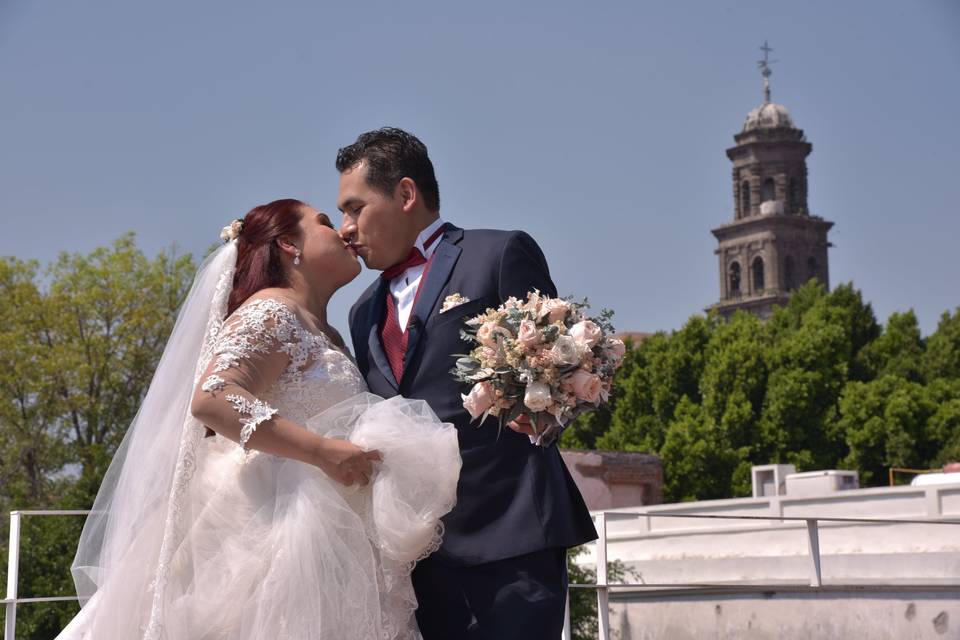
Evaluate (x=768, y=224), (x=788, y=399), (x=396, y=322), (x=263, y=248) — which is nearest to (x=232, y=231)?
(x=263, y=248)

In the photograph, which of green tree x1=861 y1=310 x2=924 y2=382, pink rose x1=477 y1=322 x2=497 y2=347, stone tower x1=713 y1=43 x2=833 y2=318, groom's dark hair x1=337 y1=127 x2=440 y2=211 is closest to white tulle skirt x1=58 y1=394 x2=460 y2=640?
pink rose x1=477 y1=322 x2=497 y2=347

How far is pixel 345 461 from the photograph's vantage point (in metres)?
4.05

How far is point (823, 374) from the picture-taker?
4838cm

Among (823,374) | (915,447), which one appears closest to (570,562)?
(915,447)

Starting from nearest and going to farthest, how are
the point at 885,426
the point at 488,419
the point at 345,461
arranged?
the point at 345,461 → the point at 488,419 → the point at 885,426

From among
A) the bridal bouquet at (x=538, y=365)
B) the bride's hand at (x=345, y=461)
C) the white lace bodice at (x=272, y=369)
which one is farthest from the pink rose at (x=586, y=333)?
the white lace bodice at (x=272, y=369)

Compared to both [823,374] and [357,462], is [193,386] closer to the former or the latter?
[357,462]

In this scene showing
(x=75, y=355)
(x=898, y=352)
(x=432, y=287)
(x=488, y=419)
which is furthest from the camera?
(x=898, y=352)

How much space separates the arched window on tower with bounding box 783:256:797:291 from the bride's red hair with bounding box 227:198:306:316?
8391cm

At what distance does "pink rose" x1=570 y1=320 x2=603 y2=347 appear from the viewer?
12.9ft

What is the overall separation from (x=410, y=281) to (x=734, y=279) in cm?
8585

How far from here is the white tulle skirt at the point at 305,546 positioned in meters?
3.97

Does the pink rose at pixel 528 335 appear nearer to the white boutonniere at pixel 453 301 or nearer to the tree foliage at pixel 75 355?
the white boutonniere at pixel 453 301

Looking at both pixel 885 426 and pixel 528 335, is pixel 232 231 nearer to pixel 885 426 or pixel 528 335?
pixel 528 335
